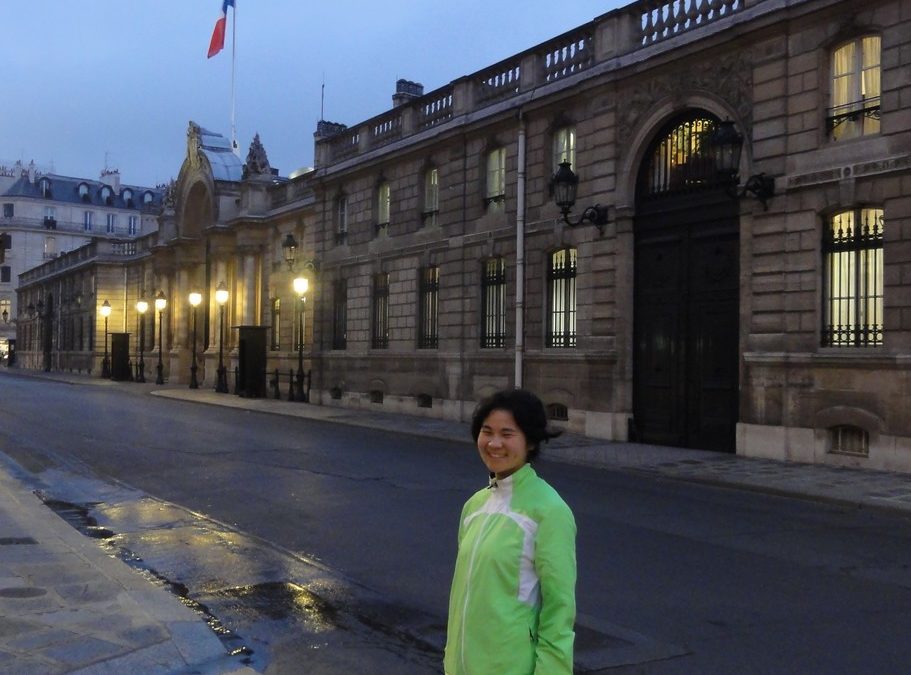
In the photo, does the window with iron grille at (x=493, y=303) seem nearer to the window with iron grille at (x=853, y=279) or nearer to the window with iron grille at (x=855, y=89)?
the window with iron grille at (x=853, y=279)

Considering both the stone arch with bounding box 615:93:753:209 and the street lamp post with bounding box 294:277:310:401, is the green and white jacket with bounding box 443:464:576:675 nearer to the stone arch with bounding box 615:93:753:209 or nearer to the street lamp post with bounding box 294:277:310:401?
the stone arch with bounding box 615:93:753:209

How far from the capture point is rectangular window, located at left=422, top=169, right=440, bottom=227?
26781 mm

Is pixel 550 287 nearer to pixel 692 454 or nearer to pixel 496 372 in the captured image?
pixel 496 372

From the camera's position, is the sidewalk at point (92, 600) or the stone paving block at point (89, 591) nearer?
the sidewalk at point (92, 600)

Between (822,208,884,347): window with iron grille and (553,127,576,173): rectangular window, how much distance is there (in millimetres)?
7090

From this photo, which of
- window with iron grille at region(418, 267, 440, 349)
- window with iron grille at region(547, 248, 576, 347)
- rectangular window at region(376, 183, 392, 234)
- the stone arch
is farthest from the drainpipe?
rectangular window at region(376, 183, 392, 234)

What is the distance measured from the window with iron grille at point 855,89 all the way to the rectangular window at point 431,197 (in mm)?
12415

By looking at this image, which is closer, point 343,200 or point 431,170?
point 431,170

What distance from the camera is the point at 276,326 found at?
38.6 meters

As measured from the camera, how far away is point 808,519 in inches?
438

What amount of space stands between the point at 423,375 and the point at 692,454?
10.7 m

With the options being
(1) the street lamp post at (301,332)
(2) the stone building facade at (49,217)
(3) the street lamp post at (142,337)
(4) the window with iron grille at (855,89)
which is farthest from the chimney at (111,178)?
(4) the window with iron grille at (855,89)

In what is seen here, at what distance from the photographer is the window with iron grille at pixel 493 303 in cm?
2386

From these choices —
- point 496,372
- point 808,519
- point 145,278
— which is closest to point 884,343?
point 808,519
